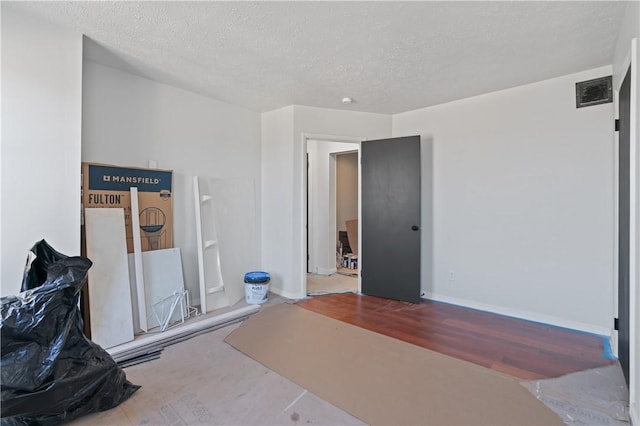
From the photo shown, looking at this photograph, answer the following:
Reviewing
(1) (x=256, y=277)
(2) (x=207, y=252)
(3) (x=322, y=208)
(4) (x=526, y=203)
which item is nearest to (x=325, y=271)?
(3) (x=322, y=208)

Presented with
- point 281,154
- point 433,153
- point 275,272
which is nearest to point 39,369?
point 275,272

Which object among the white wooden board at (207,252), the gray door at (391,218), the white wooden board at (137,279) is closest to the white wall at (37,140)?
the white wooden board at (137,279)

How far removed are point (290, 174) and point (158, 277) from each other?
195 cm

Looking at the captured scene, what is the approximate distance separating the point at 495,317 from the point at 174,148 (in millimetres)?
4050

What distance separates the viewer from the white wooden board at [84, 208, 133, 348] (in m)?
2.59

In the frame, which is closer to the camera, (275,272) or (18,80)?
(18,80)

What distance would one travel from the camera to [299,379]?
223cm

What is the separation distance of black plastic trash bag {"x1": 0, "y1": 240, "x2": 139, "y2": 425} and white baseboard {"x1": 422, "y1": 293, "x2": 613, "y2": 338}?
3496 mm

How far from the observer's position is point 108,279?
107 inches

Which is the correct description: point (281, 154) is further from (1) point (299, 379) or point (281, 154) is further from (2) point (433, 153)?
(1) point (299, 379)

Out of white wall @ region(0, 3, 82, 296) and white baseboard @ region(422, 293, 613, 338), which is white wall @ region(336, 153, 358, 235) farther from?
white wall @ region(0, 3, 82, 296)

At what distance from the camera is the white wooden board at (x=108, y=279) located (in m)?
2.59

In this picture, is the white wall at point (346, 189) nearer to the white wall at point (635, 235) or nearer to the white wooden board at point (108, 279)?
the white wooden board at point (108, 279)

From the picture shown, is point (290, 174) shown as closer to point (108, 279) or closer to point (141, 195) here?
point (141, 195)
